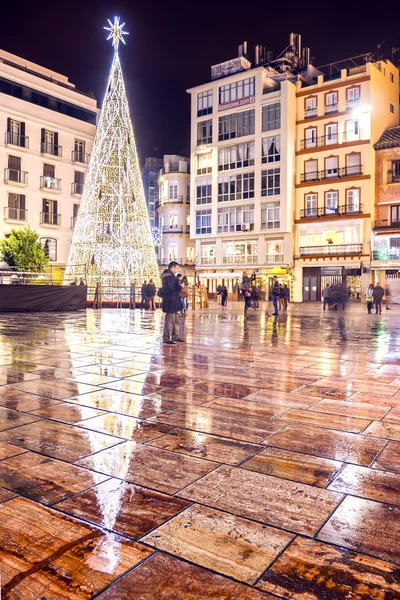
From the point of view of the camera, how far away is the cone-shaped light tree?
20531 millimetres

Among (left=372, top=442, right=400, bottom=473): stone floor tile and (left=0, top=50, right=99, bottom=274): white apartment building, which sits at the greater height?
(left=0, top=50, right=99, bottom=274): white apartment building

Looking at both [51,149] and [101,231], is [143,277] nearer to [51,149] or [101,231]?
[101,231]

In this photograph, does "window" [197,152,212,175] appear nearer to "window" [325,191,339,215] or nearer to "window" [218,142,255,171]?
"window" [218,142,255,171]

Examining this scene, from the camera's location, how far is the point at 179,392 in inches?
200

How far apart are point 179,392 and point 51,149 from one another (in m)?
32.6

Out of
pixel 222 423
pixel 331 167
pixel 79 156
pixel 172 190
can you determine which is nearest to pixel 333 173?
pixel 331 167

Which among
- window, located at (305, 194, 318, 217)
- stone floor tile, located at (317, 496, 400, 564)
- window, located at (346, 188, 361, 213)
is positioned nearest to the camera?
stone floor tile, located at (317, 496, 400, 564)

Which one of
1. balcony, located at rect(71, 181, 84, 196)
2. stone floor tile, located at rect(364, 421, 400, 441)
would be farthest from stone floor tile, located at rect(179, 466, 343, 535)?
balcony, located at rect(71, 181, 84, 196)

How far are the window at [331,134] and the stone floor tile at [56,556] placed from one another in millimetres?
41948

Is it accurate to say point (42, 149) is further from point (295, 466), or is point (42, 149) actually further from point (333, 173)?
point (295, 466)

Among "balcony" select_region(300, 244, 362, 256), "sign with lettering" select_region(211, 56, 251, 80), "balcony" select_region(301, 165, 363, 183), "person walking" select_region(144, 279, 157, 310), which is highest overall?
"sign with lettering" select_region(211, 56, 251, 80)

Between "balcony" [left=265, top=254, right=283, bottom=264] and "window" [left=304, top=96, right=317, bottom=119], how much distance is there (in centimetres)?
1187

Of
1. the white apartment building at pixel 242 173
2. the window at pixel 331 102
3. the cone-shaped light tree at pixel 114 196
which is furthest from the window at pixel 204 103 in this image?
the cone-shaped light tree at pixel 114 196

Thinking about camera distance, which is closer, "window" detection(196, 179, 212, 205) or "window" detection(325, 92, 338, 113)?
"window" detection(325, 92, 338, 113)
